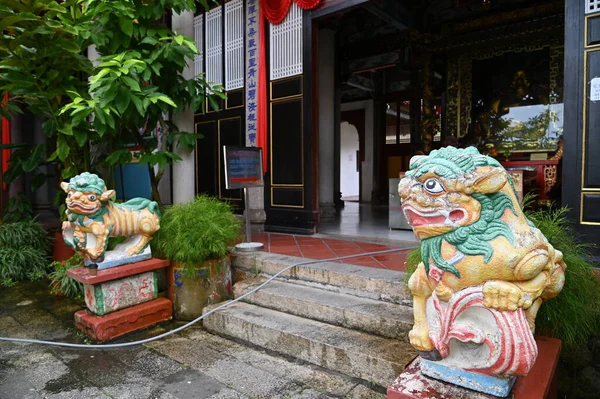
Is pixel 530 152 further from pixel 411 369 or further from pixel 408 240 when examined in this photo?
pixel 411 369

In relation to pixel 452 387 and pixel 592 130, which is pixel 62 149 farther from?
pixel 592 130

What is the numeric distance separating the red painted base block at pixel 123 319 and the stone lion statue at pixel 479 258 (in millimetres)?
2895

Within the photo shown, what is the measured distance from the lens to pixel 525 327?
157cm

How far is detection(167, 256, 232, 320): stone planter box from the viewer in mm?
3906

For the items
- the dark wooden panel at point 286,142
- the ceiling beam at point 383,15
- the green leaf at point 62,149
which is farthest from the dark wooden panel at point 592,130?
the green leaf at point 62,149

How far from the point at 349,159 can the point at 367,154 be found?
383cm

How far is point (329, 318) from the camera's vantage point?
10.5 ft

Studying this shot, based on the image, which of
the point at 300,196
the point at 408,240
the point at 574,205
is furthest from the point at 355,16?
the point at 574,205

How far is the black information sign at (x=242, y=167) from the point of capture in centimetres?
462

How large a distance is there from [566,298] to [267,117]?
5067 mm

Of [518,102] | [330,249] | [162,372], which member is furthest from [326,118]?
[162,372]

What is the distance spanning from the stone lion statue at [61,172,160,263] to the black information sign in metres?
1.15

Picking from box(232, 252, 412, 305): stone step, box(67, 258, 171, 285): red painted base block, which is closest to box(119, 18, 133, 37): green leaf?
box(67, 258, 171, 285): red painted base block

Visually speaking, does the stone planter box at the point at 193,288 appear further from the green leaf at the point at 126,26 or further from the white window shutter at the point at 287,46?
the white window shutter at the point at 287,46
